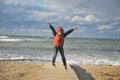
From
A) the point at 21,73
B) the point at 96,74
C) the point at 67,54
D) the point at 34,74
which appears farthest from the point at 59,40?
the point at 67,54

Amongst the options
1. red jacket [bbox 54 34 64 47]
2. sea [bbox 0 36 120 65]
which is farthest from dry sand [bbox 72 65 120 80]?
sea [bbox 0 36 120 65]

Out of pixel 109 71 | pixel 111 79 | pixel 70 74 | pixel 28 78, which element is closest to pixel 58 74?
pixel 70 74

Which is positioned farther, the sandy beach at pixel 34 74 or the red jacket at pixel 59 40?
the sandy beach at pixel 34 74

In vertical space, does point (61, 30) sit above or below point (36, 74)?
above

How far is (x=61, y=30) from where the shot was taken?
1045cm

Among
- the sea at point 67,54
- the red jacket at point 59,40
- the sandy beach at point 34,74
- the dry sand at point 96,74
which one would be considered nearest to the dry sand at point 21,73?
the sandy beach at point 34,74

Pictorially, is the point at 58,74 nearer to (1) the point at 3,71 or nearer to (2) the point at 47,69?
(2) the point at 47,69

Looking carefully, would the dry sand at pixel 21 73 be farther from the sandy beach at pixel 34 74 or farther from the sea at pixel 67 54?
the sea at pixel 67 54

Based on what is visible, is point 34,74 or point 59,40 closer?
point 59,40

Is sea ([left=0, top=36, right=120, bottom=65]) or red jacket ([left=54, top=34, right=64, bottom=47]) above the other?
red jacket ([left=54, top=34, right=64, bottom=47])

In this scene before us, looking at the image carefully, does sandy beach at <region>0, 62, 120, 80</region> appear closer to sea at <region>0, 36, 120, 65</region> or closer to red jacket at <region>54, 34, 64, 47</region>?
red jacket at <region>54, 34, 64, 47</region>

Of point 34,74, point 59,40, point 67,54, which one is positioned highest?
point 59,40

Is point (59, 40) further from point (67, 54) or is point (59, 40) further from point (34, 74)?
point (67, 54)

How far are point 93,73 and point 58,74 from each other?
3.51 meters
